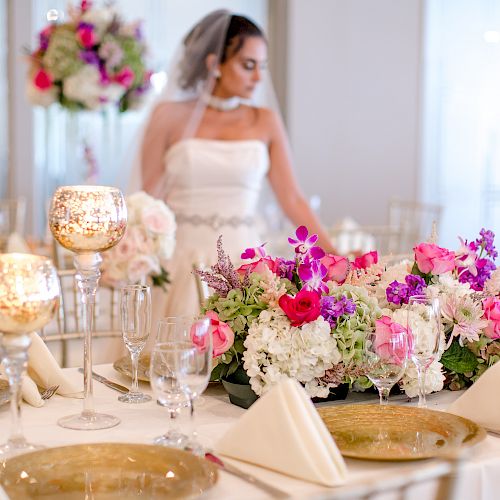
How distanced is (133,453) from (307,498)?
643 mm

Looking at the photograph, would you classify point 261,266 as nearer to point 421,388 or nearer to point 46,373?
point 421,388

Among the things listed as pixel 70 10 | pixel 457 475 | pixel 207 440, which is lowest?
pixel 207 440

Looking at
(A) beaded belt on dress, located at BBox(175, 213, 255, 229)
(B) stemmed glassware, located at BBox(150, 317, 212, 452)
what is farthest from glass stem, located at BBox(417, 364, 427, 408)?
(A) beaded belt on dress, located at BBox(175, 213, 255, 229)

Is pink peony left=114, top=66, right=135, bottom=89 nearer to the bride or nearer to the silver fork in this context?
the bride

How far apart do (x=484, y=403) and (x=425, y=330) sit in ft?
0.53

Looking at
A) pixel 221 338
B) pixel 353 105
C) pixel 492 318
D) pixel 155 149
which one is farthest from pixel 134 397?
pixel 353 105

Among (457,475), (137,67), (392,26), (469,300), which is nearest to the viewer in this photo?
(457,475)

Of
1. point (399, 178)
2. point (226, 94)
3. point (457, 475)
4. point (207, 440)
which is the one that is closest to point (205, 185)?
point (226, 94)

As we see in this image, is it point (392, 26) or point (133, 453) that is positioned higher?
point (392, 26)

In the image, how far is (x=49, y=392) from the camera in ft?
6.28

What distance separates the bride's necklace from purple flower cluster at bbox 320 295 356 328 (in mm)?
2549

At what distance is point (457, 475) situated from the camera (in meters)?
1.01

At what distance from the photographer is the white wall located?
25.4ft

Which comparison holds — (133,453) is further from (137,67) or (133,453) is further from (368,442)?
(137,67)
